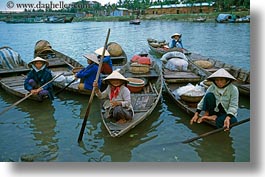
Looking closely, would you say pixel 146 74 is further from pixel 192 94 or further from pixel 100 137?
pixel 100 137

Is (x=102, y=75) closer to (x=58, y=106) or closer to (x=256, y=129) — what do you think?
(x=58, y=106)

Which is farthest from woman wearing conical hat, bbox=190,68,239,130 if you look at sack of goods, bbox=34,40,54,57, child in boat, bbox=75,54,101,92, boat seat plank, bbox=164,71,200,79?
sack of goods, bbox=34,40,54,57

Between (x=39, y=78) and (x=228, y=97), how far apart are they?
9.60 ft

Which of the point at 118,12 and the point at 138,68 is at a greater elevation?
the point at 118,12

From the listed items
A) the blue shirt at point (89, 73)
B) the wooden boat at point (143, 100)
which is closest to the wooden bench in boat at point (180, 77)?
the wooden boat at point (143, 100)

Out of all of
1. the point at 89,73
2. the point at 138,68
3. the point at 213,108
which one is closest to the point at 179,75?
the point at 138,68

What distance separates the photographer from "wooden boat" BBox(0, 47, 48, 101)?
5.60 meters

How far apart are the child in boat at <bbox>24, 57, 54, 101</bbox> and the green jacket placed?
2.48 m

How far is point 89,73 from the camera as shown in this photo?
4.90 metres

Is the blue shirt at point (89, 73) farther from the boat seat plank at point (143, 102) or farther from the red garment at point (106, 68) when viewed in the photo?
the boat seat plank at point (143, 102)

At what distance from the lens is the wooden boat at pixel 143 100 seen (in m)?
3.68

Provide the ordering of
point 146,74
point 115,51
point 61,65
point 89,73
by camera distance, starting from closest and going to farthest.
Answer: point 89,73 → point 146,74 → point 61,65 → point 115,51

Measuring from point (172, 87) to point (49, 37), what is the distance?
13.0 meters

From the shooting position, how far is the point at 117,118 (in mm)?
3791
